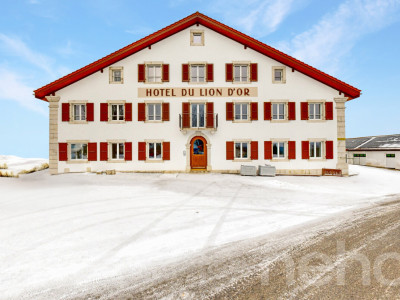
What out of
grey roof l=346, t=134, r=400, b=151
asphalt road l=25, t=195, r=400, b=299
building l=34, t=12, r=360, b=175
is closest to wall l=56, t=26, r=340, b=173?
building l=34, t=12, r=360, b=175

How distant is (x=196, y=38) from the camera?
16844mm

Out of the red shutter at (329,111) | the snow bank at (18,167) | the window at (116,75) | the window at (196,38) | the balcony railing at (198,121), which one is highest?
the window at (196,38)

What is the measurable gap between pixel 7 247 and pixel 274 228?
19.4 ft

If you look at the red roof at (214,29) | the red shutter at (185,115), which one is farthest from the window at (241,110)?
the red roof at (214,29)

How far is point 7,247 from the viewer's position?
4.71 meters

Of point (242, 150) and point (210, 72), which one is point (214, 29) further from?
point (242, 150)

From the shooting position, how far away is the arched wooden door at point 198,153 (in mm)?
16688

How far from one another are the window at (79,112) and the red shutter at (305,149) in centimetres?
1596

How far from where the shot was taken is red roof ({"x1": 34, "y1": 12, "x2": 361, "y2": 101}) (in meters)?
16.2

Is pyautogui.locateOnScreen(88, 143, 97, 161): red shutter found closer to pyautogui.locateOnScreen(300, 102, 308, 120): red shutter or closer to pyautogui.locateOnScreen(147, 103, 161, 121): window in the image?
pyautogui.locateOnScreen(147, 103, 161, 121): window

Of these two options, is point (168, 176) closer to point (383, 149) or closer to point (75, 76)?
point (75, 76)

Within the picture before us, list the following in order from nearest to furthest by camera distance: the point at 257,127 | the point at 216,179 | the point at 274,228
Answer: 1. the point at 274,228
2. the point at 216,179
3. the point at 257,127

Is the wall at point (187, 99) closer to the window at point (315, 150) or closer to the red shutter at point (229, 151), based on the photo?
the red shutter at point (229, 151)

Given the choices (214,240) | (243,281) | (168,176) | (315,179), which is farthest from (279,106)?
(243,281)
